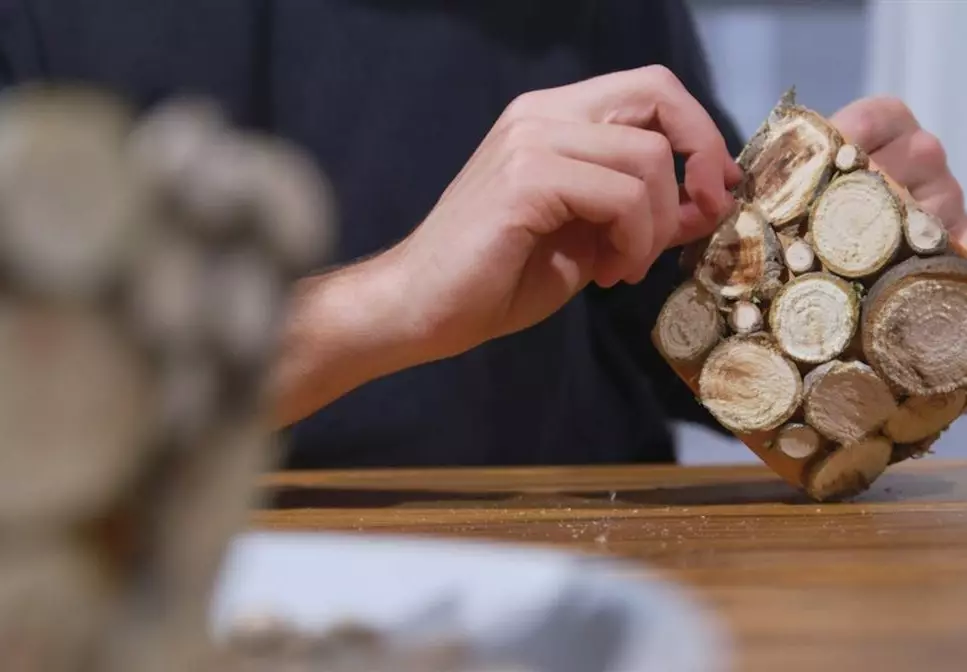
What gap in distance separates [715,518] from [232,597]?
0.32 metres

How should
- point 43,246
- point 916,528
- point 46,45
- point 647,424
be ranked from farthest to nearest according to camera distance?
point 647,424 → point 46,45 → point 916,528 → point 43,246

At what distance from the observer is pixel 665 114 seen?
27.4 inches

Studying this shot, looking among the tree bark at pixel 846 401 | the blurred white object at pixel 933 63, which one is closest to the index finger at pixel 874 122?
the tree bark at pixel 846 401

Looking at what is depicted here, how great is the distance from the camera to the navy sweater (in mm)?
1100

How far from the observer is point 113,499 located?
0.67 ft

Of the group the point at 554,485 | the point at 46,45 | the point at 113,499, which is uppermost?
the point at 113,499

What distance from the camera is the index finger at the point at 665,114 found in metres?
0.67

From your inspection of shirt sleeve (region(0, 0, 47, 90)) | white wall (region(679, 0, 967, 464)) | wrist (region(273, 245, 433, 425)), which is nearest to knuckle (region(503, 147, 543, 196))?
wrist (region(273, 245, 433, 425))

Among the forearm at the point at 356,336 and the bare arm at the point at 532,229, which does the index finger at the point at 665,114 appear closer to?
the bare arm at the point at 532,229

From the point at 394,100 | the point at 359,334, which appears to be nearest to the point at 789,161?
the point at 359,334

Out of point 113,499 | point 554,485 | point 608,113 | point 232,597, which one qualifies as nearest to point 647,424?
point 554,485

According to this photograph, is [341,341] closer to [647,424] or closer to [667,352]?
[667,352]

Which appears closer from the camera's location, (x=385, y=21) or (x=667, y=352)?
(x=667, y=352)

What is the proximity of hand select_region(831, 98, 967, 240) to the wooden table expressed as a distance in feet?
0.66
